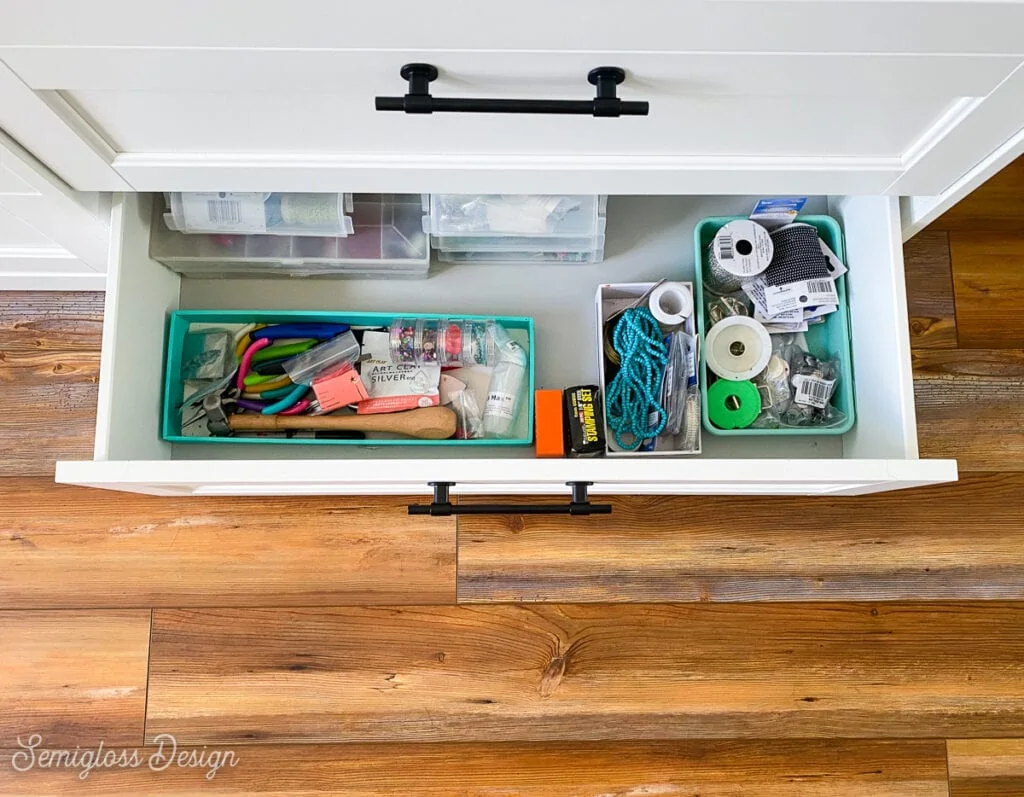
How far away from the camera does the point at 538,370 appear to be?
0.92m

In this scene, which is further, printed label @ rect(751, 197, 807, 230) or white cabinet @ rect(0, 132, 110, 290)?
printed label @ rect(751, 197, 807, 230)

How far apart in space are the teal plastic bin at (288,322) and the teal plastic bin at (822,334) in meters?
0.20

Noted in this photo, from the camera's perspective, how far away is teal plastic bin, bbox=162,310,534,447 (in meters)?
0.86

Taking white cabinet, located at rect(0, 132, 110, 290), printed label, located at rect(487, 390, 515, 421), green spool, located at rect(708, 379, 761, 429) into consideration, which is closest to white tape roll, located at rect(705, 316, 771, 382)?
green spool, located at rect(708, 379, 761, 429)

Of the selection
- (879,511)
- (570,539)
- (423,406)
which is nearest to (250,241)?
(423,406)

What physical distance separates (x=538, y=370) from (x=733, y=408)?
24cm

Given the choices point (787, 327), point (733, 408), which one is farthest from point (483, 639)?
point (787, 327)

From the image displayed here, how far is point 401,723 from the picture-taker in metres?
1.02

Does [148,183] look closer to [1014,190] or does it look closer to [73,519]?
[73,519]

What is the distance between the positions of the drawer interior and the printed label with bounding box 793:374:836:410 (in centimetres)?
4

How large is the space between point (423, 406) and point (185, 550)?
1.41 feet

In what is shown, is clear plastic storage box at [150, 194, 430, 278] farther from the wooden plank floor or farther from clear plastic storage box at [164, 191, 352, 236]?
the wooden plank floor

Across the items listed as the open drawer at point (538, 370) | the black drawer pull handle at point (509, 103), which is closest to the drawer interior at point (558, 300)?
the open drawer at point (538, 370)

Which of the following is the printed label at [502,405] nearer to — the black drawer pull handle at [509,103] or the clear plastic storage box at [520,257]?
the clear plastic storage box at [520,257]
